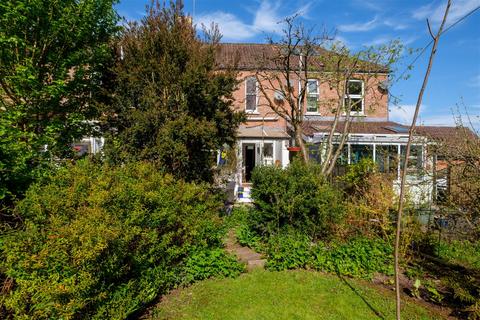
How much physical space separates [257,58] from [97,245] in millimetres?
9543

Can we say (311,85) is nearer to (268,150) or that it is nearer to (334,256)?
(268,150)

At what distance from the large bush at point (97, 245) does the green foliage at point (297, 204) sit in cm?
162

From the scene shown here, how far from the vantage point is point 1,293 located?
327cm

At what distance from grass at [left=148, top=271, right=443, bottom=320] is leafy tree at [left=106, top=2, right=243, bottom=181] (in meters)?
3.18

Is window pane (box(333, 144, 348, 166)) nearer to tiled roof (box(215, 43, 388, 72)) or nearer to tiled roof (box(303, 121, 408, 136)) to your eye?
tiled roof (box(303, 121, 408, 136))

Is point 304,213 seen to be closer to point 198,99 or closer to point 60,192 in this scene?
point 198,99

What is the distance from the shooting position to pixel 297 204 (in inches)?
240

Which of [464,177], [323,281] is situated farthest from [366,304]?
[464,177]

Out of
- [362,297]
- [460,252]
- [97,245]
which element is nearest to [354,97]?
[460,252]

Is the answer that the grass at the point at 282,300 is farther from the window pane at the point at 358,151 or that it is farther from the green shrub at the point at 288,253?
the window pane at the point at 358,151

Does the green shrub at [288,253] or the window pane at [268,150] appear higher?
the window pane at [268,150]

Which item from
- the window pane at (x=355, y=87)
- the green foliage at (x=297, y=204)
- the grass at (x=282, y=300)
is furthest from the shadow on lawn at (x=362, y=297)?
the window pane at (x=355, y=87)

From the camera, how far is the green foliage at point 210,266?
4984 millimetres

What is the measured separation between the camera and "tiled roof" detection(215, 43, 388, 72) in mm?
9703
